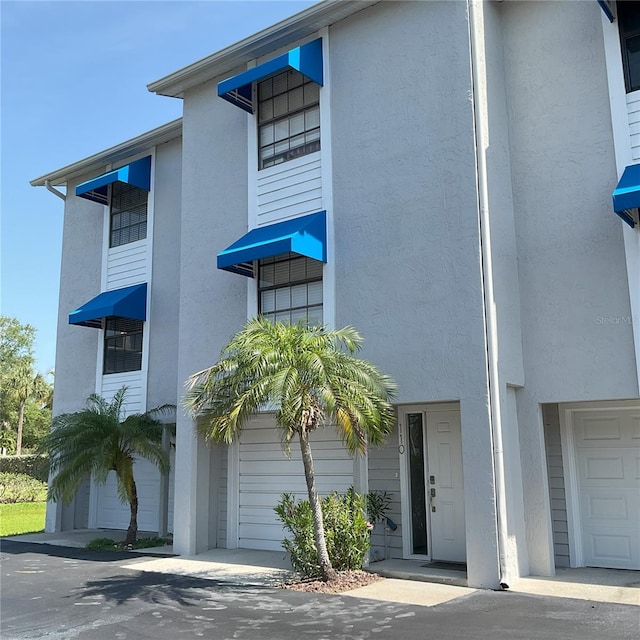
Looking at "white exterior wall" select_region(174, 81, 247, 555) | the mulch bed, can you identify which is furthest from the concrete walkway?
"white exterior wall" select_region(174, 81, 247, 555)

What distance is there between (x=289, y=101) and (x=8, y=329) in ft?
123

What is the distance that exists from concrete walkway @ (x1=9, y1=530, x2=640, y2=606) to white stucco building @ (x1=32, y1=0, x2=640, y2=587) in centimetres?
32

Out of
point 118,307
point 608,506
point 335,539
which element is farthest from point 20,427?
point 608,506

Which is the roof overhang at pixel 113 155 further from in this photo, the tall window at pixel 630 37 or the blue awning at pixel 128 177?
the tall window at pixel 630 37

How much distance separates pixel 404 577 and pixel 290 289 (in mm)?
5002

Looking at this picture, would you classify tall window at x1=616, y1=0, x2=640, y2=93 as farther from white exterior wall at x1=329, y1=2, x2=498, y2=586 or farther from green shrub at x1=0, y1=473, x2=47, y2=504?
green shrub at x1=0, y1=473, x2=47, y2=504

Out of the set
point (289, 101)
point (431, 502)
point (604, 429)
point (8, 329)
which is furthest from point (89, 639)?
point (8, 329)

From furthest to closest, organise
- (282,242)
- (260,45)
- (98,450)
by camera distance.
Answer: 1. (98,450)
2. (260,45)
3. (282,242)

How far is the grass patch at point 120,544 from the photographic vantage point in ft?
42.1

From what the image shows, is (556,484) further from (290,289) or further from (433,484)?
(290,289)

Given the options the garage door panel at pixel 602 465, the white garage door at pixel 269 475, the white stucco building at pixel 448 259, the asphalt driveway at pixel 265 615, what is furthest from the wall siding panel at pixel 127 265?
the garage door panel at pixel 602 465

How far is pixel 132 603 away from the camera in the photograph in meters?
8.34

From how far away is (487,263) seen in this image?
9.23 m

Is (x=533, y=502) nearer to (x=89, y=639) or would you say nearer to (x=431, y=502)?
(x=431, y=502)
